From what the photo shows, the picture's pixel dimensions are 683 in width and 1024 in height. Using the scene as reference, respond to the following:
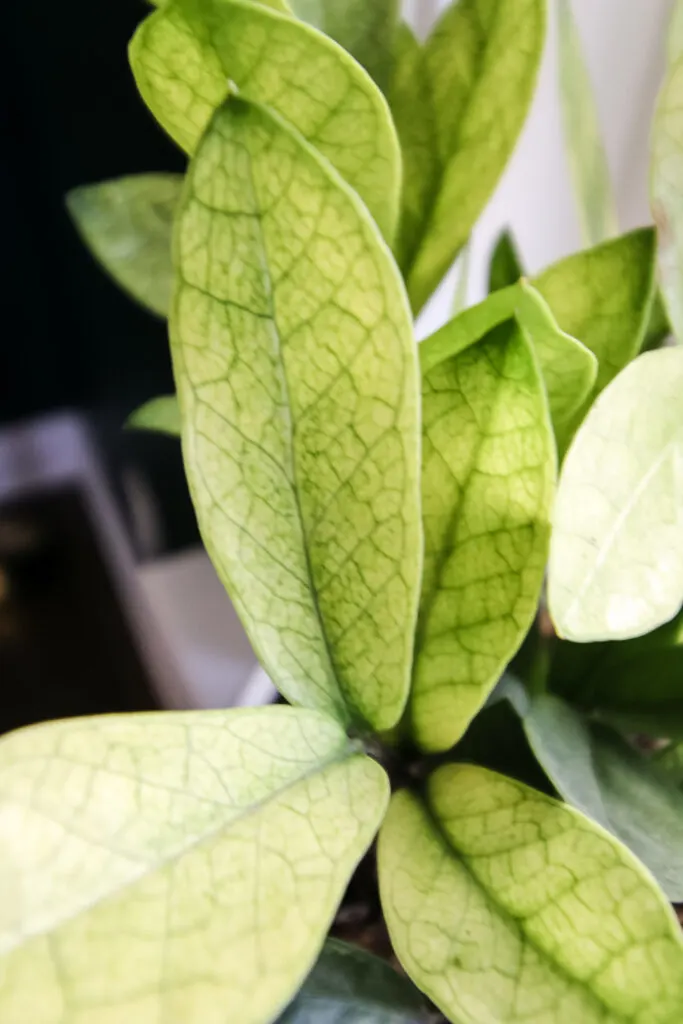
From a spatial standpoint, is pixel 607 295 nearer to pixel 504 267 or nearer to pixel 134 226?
pixel 504 267

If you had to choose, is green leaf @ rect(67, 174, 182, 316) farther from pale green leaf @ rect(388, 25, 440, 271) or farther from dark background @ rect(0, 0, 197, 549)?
dark background @ rect(0, 0, 197, 549)

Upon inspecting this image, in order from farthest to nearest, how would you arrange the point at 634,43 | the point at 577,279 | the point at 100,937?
the point at 634,43
the point at 577,279
the point at 100,937

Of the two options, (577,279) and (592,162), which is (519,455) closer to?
(577,279)

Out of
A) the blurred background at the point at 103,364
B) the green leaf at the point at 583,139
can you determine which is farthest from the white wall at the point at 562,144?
the green leaf at the point at 583,139

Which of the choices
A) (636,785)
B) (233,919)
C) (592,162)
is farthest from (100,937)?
(592,162)

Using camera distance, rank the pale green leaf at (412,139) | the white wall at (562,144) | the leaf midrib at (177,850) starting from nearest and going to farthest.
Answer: the leaf midrib at (177,850) < the pale green leaf at (412,139) < the white wall at (562,144)

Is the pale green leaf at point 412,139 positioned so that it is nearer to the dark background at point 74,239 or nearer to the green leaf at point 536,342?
the green leaf at point 536,342
